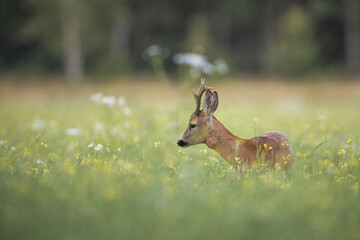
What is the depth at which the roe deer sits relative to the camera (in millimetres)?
4312

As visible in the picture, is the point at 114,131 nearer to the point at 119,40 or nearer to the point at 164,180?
the point at 164,180

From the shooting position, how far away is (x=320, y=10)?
1240 inches

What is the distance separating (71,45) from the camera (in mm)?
25938

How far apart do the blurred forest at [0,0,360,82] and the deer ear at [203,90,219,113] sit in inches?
847

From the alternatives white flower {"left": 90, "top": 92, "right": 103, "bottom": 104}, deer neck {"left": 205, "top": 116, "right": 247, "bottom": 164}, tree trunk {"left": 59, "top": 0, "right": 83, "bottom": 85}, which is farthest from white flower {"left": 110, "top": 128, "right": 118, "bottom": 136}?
tree trunk {"left": 59, "top": 0, "right": 83, "bottom": 85}

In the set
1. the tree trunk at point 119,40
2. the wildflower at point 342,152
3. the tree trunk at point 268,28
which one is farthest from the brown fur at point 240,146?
the tree trunk at point 268,28

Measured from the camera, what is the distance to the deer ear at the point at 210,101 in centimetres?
433

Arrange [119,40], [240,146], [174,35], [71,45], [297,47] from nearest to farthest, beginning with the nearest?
[240,146] → [71,45] → [297,47] → [119,40] → [174,35]

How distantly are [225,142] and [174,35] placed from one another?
3453 centimetres

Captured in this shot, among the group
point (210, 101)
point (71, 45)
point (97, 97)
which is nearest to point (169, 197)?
point (210, 101)

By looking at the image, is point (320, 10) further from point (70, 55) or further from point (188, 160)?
point (188, 160)

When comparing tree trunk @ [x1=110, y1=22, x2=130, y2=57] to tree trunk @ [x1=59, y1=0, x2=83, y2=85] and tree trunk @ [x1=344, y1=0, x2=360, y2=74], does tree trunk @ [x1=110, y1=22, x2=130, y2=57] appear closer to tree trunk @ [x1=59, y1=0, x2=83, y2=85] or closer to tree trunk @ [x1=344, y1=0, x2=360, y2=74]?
tree trunk @ [x1=59, y1=0, x2=83, y2=85]

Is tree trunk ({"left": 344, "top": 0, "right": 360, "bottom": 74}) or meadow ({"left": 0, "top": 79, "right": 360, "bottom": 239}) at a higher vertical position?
tree trunk ({"left": 344, "top": 0, "right": 360, "bottom": 74})

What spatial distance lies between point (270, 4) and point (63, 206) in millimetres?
36091
